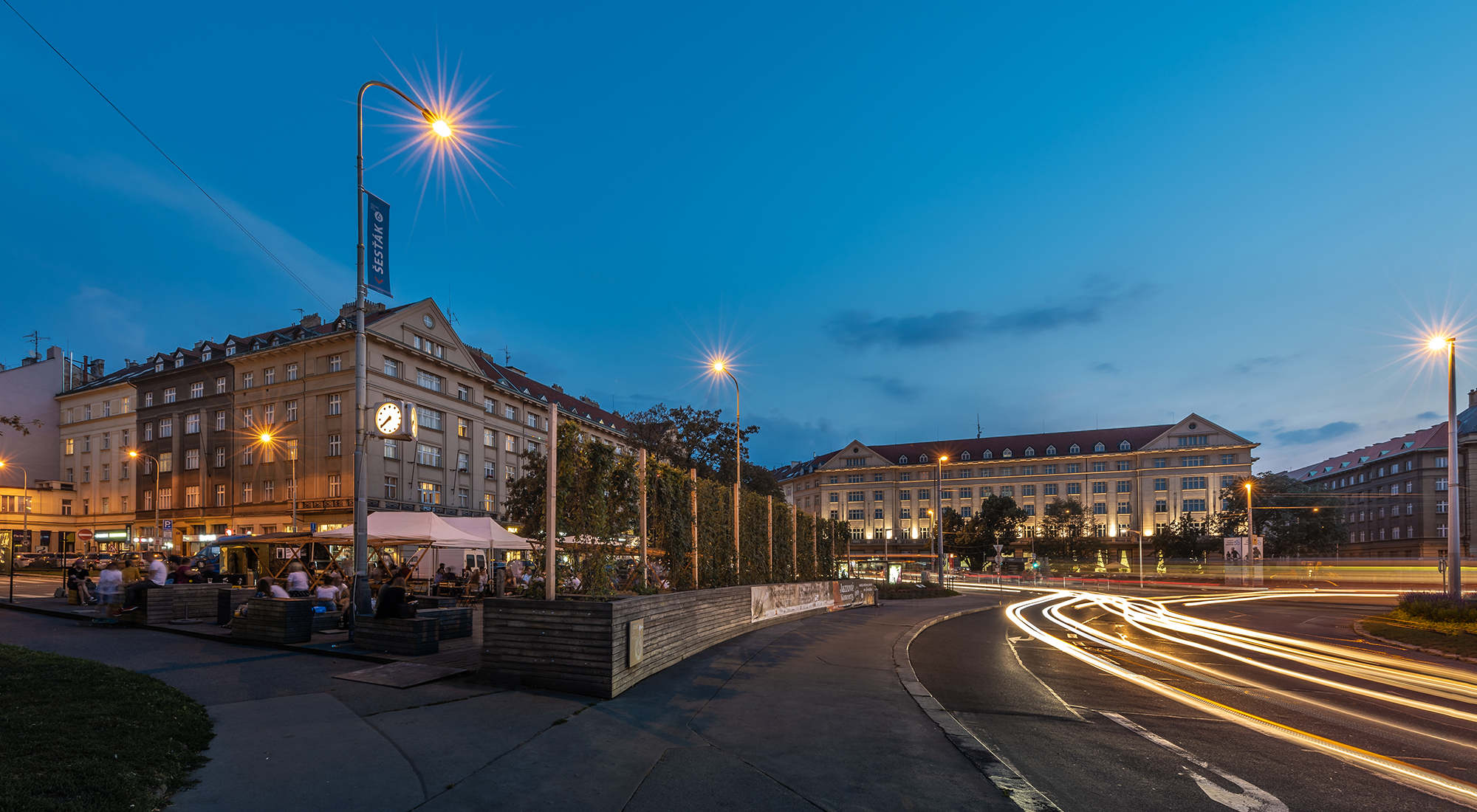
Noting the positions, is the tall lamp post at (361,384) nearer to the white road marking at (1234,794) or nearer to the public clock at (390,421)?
the public clock at (390,421)

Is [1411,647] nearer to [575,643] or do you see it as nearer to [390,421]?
[575,643]

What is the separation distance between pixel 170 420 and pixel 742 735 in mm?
72918

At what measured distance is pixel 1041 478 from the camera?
5012 inches

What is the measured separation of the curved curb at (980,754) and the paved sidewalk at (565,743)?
5.2 inches

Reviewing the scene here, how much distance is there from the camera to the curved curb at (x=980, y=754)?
6062mm

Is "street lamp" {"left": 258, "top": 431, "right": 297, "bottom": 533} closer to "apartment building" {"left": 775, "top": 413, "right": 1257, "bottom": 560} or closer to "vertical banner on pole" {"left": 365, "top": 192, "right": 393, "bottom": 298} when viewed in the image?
"vertical banner on pole" {"left": 365, "top": 192, "right": 393, "bottom": 298}

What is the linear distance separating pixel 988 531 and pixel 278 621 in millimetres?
103694

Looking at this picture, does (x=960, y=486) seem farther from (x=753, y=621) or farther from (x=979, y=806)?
(x=979, y=806)

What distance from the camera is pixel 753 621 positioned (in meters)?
18.7

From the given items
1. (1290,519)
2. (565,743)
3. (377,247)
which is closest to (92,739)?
(565,743)

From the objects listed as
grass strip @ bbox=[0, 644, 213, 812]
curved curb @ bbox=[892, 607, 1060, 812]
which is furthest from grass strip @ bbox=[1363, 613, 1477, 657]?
grass strip @ bbox=[0, 644, 213, 812]

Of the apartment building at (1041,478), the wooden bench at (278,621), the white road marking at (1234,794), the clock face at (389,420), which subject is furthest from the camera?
the apartment building at (1041,478)

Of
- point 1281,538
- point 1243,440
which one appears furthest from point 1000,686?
point 1243,440

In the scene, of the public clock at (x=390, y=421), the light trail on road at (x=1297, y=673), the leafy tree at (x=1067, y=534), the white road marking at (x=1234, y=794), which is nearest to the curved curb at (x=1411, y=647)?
the light trail on road at (x=1297, y=673)
